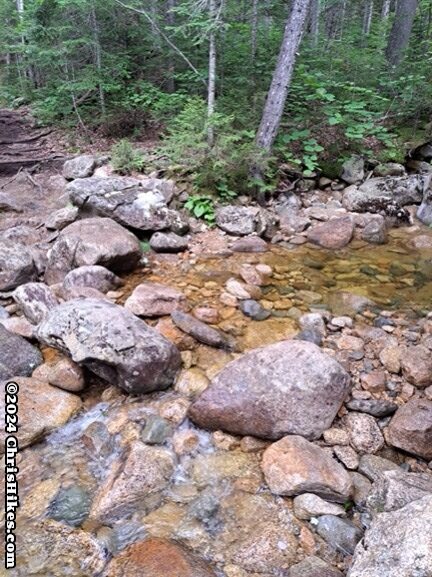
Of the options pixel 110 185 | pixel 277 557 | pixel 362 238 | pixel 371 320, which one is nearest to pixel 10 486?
pixel 277 557

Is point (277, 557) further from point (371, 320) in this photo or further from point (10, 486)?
point (371, 320)

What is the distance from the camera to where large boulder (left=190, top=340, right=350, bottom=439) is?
10.9ft

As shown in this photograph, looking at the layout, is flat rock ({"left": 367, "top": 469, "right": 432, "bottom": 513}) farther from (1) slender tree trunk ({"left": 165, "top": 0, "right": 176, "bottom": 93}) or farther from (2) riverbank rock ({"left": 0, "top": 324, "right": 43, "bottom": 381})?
(1) slender tree trunk ({"left": 165, "top": 0, "right": 176, "bottom": 93})

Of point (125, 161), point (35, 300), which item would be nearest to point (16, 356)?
point (35, 300)

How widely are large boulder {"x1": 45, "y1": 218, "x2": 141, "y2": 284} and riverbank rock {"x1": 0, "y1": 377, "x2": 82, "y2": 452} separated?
81.3 inches

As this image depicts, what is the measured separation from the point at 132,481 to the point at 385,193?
273 inches

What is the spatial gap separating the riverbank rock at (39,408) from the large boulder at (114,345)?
1.16 ft

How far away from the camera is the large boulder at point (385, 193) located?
24.7ft

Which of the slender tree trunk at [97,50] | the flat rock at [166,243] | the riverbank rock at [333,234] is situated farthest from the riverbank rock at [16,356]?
the slender tree trunk at [97,50]

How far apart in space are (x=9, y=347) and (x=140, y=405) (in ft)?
4.85

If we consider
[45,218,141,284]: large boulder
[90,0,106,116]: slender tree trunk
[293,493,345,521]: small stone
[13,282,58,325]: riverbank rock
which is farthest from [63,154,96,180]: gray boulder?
[293,493,345,521]: small stone

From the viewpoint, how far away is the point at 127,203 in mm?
6422

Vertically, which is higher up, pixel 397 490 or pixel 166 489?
pixel 397 490

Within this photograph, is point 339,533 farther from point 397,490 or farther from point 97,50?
point 97,50
